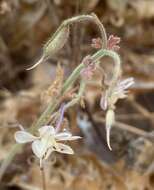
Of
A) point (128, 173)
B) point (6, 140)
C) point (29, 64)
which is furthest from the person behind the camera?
point (29, 64)

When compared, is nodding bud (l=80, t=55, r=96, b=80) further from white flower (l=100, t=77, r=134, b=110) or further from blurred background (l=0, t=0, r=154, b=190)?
blurred background (l=0, t=0, r=154, b=190)

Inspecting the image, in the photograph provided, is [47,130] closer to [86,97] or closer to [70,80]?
[70,80]

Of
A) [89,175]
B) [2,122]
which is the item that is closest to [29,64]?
[2,122]

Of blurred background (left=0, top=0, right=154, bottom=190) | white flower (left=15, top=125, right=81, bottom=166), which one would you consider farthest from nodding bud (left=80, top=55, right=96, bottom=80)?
blurred background (left=0, top=0, right=154, bottom=190)

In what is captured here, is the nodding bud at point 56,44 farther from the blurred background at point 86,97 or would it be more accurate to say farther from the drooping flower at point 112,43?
the blurred background at point 86,97

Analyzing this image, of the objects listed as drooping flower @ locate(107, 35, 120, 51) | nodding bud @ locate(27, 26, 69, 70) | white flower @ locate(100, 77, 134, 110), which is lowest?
white flower @ locate(100, 77, 134, 110)

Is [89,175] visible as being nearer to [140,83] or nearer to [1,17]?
[140,83]

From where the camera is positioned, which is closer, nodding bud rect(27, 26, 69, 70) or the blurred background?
nodding bud rect(27, 26, 69, 70)
